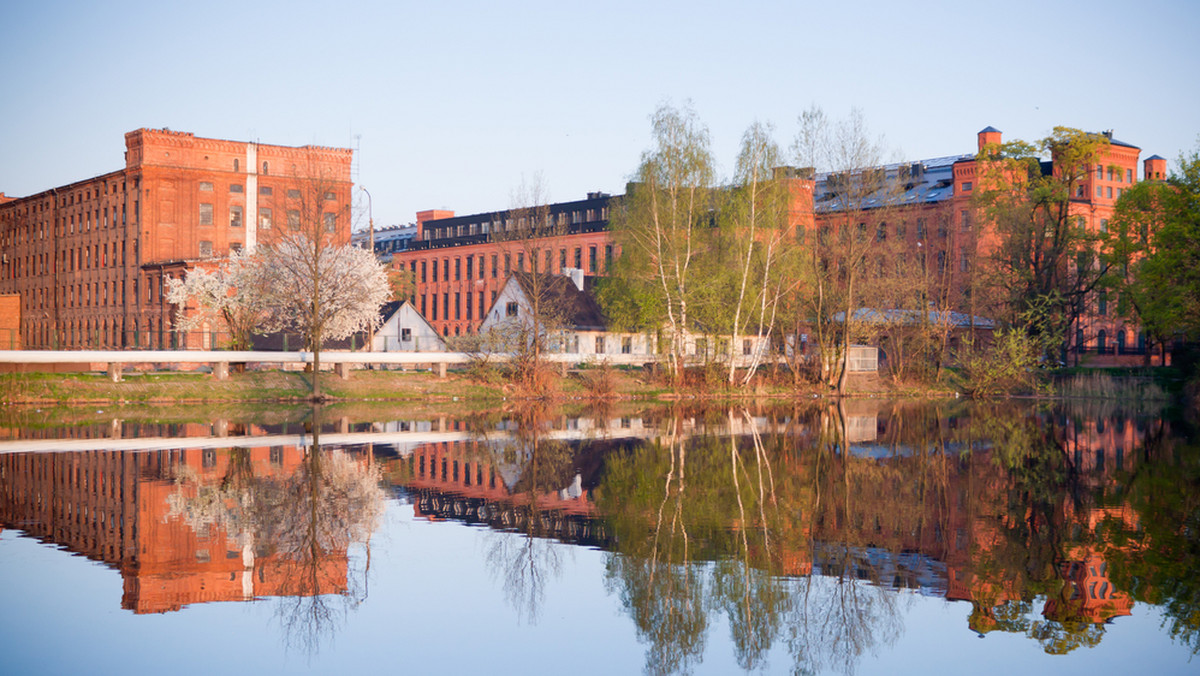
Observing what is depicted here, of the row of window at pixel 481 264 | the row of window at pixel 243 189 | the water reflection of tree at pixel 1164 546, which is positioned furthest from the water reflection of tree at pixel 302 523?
the row of window at pixel 481 264

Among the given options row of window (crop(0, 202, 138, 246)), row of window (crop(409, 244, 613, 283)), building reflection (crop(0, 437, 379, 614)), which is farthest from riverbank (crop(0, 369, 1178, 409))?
row of window (crop(0, 202, 138, 246))

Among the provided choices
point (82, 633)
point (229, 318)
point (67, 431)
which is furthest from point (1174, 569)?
point (229, 318)

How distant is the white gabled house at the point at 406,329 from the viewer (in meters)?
72.9

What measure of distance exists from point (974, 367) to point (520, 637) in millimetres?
51884

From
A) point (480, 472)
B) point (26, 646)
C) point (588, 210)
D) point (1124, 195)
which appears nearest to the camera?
point (26, 646)

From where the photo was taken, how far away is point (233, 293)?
219 feet

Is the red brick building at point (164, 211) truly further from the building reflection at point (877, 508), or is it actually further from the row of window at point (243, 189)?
the building reflection at point (877, 508)

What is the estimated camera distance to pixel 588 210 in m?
105

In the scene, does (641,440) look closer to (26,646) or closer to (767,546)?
(767,546)

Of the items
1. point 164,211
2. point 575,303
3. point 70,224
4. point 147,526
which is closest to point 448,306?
point 164,211

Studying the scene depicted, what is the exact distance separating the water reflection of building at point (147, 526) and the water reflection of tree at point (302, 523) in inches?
2.4

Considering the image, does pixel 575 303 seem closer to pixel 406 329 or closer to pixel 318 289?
pixel 406 329

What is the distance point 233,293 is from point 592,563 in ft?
192

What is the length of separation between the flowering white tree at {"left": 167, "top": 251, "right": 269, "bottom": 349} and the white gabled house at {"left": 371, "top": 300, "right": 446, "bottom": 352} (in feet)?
35.5
